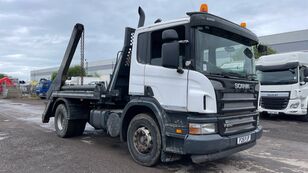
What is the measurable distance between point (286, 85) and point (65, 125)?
9.18 meters

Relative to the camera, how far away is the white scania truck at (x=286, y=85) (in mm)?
10930

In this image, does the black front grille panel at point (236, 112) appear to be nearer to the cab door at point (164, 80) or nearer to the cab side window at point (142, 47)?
the cab door at point (164, 80)

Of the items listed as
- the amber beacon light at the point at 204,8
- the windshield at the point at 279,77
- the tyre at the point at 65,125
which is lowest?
the tyre at the point at 65,125

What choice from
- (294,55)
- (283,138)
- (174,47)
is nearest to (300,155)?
(283,138)

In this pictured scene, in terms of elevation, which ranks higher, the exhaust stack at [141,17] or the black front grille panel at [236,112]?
the exhaust stack at [141,17]

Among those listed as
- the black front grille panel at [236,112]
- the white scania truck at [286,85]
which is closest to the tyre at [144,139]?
the black front grille panel at [236,112]

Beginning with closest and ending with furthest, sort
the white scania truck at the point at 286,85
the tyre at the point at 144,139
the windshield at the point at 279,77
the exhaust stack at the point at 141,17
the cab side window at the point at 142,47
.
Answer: the tyre at the point at 144,139, the cab side window at the point at 142,47, the exhaust stack at the point at 141,17, the white scania truck at the point at 286,85, the windshield at the point at 279,77

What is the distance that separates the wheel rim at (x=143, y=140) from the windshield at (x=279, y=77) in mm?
8759

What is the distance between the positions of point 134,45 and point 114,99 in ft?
5.17

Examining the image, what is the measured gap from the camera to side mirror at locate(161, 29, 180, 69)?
406cm

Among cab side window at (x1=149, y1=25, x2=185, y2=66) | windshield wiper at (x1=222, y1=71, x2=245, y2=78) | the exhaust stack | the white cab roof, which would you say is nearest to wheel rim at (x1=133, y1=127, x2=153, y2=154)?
cab side window at (x1=149, y1=25, x2=185, y2=66)

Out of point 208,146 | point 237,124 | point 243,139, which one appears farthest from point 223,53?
point 208,146

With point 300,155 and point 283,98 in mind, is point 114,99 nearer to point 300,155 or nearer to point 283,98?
point 300,155

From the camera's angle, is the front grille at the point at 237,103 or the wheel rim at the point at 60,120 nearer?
the front grille at the point at 237,103
